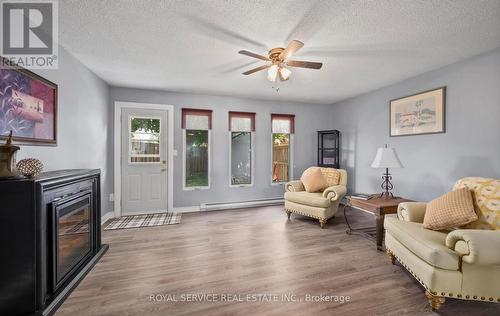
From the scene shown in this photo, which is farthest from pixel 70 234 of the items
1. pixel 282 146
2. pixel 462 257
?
pixel 282 146

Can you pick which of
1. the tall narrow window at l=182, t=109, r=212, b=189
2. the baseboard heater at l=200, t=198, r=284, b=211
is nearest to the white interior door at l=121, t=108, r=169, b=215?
the tall narrow window at l=182, t=109, r=212, b=189

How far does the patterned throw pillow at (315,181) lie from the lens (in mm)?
3809

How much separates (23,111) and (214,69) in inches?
83.7

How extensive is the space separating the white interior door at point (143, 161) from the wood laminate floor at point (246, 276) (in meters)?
0.88

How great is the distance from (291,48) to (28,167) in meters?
2.42

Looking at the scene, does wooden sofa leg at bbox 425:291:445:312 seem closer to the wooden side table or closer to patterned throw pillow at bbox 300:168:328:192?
the wooden side table

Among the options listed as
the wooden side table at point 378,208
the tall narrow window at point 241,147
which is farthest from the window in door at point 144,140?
the wooden side table at point 378,208

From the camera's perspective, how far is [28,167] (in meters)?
1.57

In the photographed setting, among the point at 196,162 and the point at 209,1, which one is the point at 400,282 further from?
the point at 196,162

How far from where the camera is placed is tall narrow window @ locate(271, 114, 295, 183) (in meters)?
4.96

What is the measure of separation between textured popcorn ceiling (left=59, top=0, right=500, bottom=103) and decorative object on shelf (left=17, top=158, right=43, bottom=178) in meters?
1.33

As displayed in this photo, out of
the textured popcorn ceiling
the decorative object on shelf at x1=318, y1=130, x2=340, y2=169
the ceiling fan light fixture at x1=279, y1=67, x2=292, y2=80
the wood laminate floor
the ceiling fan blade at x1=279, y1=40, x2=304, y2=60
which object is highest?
the textured popcorn ceiling

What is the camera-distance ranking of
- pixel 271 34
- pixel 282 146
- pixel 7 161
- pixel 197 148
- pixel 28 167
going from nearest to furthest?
pixel 7 161 < pixel 28 167 < pixel 271 34 < pixel 197 148 < pixel 282 146

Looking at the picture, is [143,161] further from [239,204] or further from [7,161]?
[7,161]
